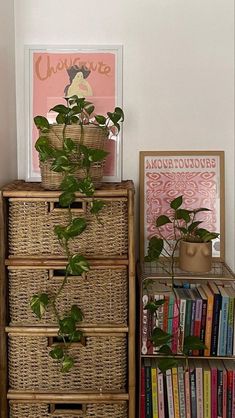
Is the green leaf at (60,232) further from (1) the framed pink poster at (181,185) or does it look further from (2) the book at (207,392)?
(2) the book at (207,392)

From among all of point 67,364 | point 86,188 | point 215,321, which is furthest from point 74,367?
point 86,188

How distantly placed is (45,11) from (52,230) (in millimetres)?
932

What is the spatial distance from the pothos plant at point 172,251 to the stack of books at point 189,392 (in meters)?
0.06

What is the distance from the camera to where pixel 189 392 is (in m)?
1.60

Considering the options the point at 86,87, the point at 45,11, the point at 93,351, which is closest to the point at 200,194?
the point at 86,87

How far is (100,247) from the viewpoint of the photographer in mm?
1518

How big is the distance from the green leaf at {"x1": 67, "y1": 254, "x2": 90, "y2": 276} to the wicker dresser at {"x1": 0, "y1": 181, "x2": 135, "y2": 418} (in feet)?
0.32

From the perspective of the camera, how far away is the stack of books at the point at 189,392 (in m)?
1.59

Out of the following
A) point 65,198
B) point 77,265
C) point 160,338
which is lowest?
point 160,338

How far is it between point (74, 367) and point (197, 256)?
23.0 inches

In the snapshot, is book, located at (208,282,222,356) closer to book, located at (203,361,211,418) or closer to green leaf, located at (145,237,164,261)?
book, located at (203,361,211,418)

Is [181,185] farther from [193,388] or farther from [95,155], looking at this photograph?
[193,388]

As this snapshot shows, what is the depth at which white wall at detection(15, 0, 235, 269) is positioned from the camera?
180 centimetres

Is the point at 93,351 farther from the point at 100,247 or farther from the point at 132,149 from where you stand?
the point at 132,149
